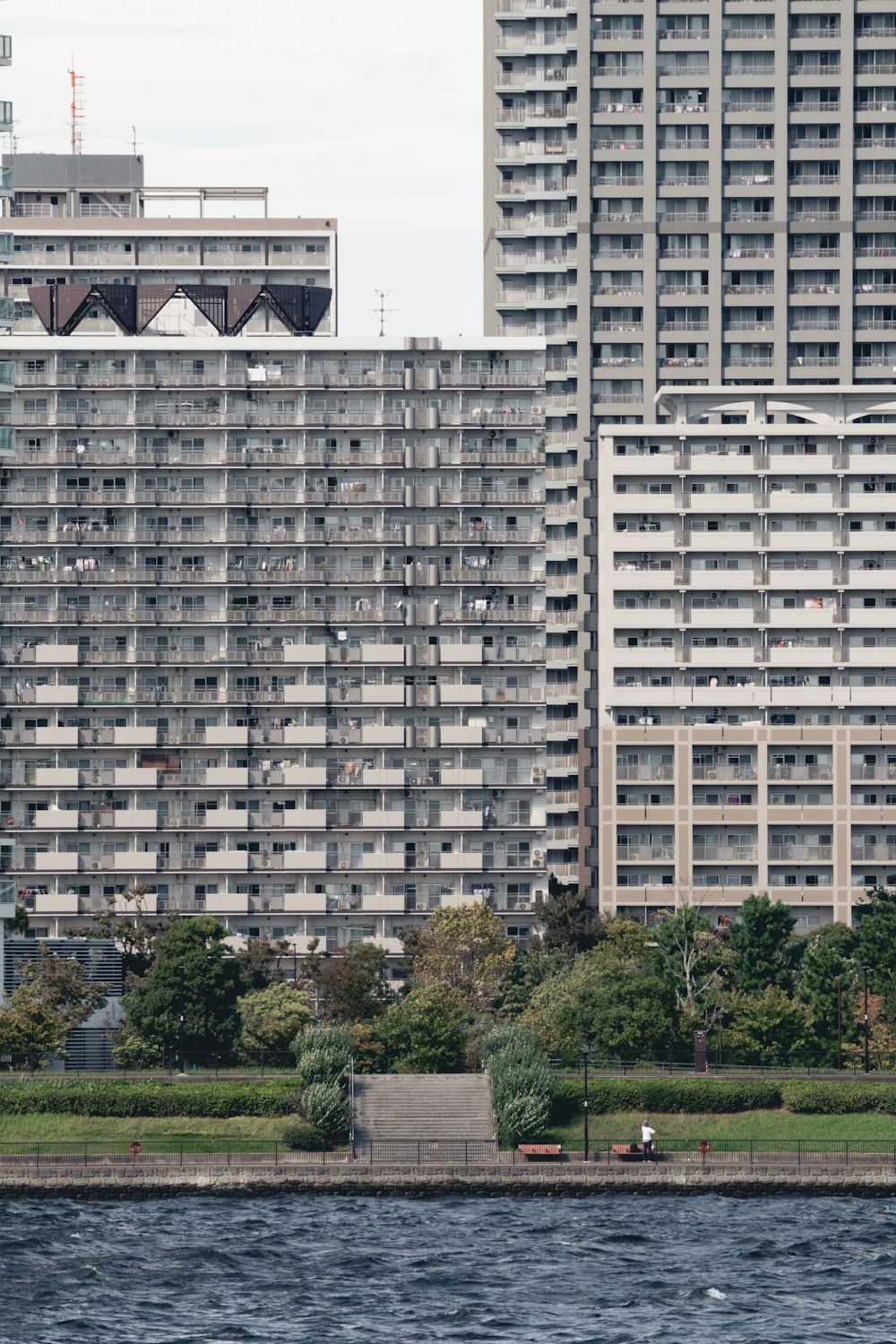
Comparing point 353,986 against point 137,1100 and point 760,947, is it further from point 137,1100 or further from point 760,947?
point 760,947

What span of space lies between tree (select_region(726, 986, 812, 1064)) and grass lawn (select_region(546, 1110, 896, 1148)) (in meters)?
9.96

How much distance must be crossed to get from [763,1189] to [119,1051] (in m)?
37.7

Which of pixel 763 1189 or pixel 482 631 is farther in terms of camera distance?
pixel 482 631

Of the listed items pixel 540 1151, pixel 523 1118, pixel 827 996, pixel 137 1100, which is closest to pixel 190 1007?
pixel 137 1100

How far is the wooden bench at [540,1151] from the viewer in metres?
125

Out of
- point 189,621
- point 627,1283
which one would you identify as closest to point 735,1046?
point 627,1283

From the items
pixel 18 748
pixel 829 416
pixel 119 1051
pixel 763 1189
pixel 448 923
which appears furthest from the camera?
pixel 829 416

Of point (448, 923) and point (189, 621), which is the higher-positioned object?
point (189, 621)

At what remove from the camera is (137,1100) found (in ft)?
432

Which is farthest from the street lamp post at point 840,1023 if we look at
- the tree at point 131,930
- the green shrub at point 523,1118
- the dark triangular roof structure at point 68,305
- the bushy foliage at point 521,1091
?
the dark triangular roof structure at point 68,305

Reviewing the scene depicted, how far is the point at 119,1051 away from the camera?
14225cm

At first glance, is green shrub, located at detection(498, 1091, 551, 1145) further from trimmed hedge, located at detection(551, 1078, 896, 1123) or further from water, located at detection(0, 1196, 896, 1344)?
water, located at detection(0, 1196, 896, 1344)

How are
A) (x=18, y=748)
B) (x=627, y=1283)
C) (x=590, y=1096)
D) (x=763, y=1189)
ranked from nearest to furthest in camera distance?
(x=627, y=1283), (x=763, y=1189), (x=590, y=1096), (x=18, y=748)

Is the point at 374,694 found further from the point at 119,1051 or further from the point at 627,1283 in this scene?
the point at 627,1283
